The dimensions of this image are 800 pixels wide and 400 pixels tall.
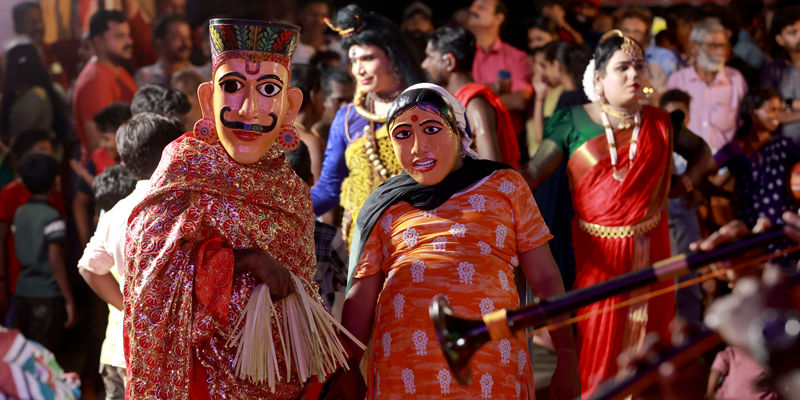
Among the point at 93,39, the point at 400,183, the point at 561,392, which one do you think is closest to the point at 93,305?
the point at 93,39

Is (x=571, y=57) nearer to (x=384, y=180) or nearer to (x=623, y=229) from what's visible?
(x=623, y=229)

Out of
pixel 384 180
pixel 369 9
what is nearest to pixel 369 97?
pixel 384 180

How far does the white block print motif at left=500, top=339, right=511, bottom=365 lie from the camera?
2348 millimetres

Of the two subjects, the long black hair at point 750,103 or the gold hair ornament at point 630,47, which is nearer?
the gold hair ornament at point 630,47

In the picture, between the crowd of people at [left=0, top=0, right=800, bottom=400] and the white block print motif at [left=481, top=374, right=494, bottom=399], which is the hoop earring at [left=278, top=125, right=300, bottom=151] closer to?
the crowd of people at [left=0, top=0, right=800, bottom=400]

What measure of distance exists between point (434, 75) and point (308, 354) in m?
2.42

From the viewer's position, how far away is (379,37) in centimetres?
395

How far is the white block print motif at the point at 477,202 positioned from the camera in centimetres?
237

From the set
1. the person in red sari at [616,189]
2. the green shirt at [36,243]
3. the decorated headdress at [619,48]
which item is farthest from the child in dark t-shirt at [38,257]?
the decorated headdress at [619,48]

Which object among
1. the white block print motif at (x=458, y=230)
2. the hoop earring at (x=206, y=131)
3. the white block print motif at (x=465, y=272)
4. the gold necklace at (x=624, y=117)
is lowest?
the white block print motif at (x=465, y=272)

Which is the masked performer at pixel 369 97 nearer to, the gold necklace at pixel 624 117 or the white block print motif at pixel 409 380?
the gold necklace at pixel 624 117

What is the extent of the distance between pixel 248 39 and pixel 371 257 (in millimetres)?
783

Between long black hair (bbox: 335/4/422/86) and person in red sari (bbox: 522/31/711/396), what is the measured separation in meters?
0.80

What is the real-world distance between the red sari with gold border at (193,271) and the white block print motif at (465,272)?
0.55 m
